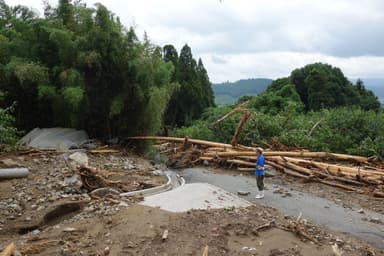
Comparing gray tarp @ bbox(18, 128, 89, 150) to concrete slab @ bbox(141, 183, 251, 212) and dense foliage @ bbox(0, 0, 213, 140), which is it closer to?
dense foliage @ bbox(0, 0, 213, 140)

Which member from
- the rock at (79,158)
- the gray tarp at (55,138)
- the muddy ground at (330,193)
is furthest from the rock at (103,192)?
the gray tarp at (55,138)

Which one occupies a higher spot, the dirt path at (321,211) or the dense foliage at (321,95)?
the dense foliage at (321,95)

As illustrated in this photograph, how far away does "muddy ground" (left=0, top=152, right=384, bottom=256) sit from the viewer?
5.27 meters

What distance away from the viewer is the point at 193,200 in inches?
280

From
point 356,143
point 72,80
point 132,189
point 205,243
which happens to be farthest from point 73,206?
point 356,143

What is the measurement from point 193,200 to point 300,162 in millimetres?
4369

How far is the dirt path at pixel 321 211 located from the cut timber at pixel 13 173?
4215mm

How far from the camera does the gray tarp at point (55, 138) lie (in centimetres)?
1224

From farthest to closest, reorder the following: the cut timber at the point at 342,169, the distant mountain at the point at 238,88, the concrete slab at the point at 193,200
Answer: the distant mountain at the point at 238,88 → the cut timber at the point at 342,169 → the concrete slab at the point at 193,200

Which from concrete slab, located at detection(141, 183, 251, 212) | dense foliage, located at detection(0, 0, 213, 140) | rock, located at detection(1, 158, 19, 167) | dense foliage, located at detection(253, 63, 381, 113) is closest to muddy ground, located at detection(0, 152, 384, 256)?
concrete slab, located at detection(141, 183, 251, 212)

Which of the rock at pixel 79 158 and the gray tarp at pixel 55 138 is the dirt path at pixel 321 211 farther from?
the gray tarp at pixel 55 138

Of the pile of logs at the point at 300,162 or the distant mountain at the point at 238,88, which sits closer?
the pile of logs at the point at 300,162

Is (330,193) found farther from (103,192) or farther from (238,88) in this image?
(238,88)

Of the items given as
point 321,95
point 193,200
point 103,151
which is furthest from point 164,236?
point 321,95
